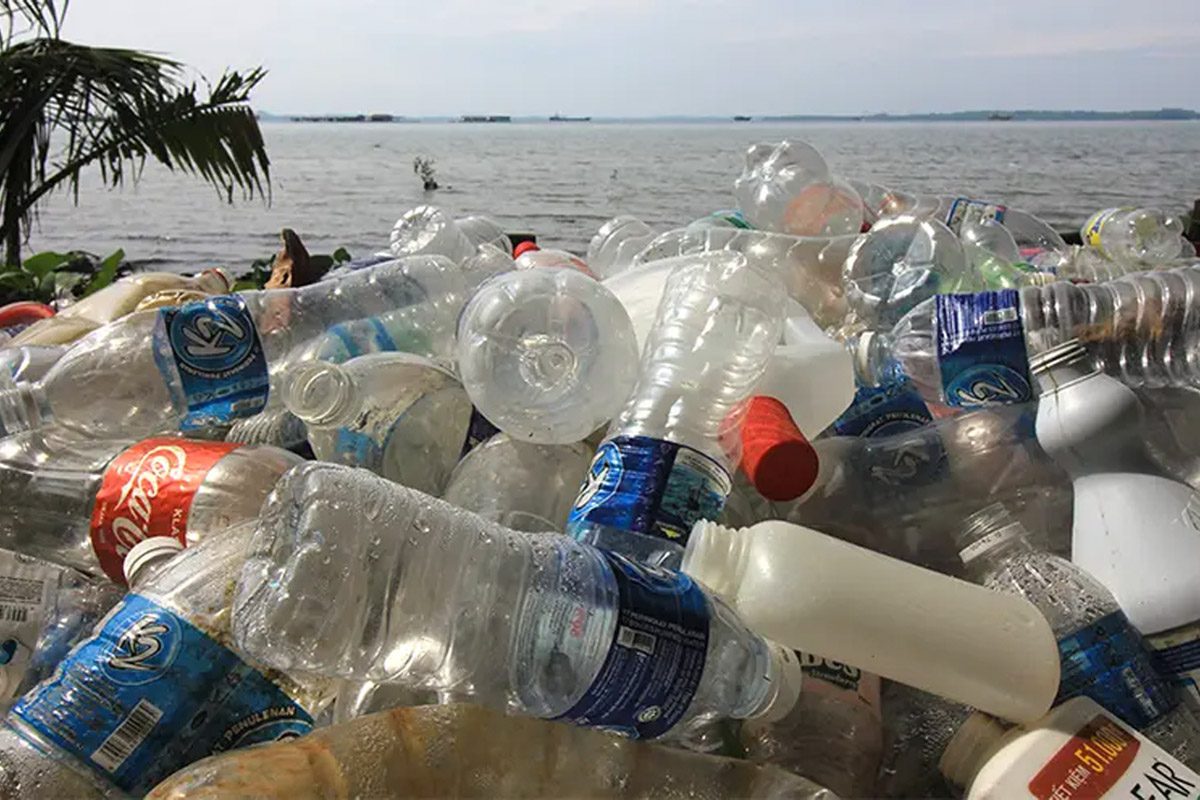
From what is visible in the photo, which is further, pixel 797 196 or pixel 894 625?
pixel 797 196

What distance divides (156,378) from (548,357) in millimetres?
606

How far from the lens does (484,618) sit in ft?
3.29

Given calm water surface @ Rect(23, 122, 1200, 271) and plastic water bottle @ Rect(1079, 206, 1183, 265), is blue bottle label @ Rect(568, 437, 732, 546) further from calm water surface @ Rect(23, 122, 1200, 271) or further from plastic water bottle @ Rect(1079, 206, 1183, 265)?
calm water surface @ Rect(23, 122, 1200, 271)

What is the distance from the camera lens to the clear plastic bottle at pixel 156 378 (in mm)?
1520

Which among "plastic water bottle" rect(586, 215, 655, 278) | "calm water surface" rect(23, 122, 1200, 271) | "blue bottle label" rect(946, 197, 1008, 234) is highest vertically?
"blue bottle label" rect(946, 197, 1008, 234)

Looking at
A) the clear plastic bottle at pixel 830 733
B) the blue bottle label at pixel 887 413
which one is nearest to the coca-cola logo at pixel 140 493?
the clear plastic bottle at pixel 830 733

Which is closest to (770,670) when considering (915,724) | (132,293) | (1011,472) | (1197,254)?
(915,724)

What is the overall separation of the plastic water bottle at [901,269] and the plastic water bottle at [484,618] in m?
1.07

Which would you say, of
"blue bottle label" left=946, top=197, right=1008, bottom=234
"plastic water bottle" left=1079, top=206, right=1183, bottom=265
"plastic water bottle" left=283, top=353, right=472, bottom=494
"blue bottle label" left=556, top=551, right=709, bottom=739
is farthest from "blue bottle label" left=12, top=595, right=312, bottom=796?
"plastic water bottle" left=1079, top=206, right=1183, bottom=265

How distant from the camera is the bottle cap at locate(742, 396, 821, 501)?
1196mm

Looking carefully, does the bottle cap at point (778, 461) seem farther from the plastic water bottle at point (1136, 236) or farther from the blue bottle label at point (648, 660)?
the plastic water bottle at point (1136, 236)

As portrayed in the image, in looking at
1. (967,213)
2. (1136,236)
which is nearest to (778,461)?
(967,213)

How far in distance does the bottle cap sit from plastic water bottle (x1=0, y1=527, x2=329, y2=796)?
57cm

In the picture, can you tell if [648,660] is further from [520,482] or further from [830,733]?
[520,482]
